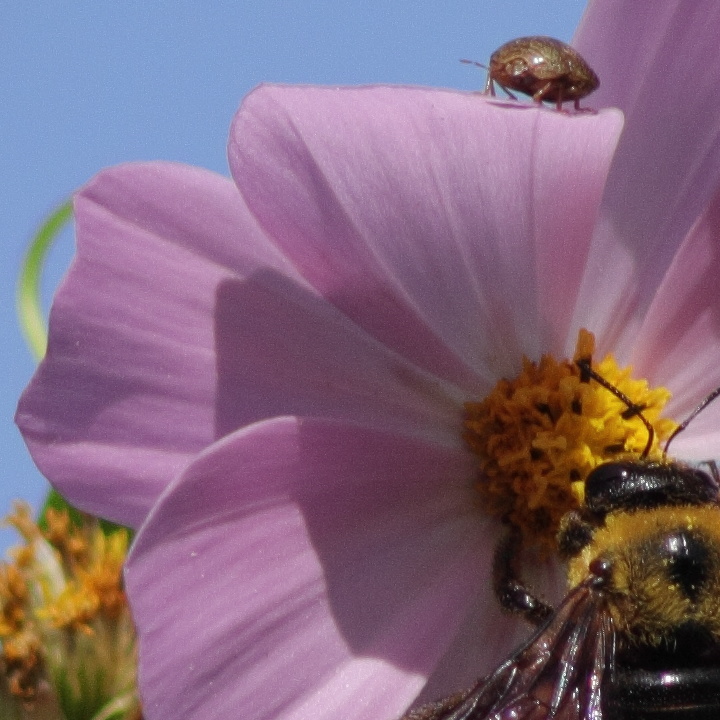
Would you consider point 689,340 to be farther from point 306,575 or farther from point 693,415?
point 306,575

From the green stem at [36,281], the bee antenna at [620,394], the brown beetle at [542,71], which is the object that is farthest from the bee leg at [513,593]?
the green stem at [36,281]

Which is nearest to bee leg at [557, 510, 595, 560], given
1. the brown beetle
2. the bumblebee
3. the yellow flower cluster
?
the bumblebee

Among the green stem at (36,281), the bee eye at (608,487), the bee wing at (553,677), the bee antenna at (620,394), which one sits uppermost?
the bee antenna at (620,394)

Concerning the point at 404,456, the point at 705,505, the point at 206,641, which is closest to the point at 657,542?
the point at 705,505

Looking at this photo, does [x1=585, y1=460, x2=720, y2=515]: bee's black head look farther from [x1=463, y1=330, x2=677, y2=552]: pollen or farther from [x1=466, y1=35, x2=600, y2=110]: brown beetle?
[x1=466, y1=35, x2=600, y2=110]: brown beetle

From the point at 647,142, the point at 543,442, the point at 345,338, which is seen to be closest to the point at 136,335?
the point at 345,338

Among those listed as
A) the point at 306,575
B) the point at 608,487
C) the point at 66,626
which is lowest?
the point at 66,626

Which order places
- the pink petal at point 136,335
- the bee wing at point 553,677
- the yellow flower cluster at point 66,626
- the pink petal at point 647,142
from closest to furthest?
the bee wing at point 553,677 → the pink petal at point 136,335 → the pink petal at point 647,142 → the yellow flower cluster at point 66,626

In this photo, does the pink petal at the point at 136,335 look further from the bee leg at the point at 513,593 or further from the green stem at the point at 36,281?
the green stem at the point at 36,281
